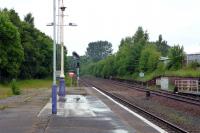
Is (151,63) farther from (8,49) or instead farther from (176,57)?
(8,49)

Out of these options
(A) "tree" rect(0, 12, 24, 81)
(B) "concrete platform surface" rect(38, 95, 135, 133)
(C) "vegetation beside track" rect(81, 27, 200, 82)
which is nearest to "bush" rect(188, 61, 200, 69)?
(C) "vegetation beside track" rect(81, 27, 200, 82)

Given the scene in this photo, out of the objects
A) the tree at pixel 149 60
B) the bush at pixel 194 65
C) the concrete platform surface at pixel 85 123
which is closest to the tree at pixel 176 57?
the bush at pixel 194 65

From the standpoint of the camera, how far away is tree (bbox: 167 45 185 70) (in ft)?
282

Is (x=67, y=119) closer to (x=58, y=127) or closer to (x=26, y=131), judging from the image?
(x=58, y=127)

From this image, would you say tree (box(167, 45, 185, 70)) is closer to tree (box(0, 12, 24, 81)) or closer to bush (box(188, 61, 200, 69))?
bush (box(188, 61, 200, 69))

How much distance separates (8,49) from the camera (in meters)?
80.6

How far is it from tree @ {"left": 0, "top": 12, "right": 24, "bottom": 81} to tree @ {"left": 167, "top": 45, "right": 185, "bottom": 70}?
2340 cm

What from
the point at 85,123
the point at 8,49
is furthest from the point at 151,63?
the point at 85,123

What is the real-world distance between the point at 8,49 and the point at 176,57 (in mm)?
25740

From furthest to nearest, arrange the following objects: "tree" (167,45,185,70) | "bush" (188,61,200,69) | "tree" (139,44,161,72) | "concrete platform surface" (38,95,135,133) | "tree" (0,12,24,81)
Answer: "tree" (139,44,161,72) → "tree" (167,45,185,70) → "tree" (0,12,24,81) → "bush" (188,61,200,69) → "concrete platform surface" (38,95,135,133)

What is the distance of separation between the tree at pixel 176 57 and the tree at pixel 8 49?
76.8 feet

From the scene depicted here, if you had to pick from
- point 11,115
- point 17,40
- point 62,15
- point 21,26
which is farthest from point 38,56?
point 11,115

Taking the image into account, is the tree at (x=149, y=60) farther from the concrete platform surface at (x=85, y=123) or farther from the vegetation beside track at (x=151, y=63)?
the concrete platform surface at (x=85, y=123)

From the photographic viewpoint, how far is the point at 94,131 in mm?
18797
